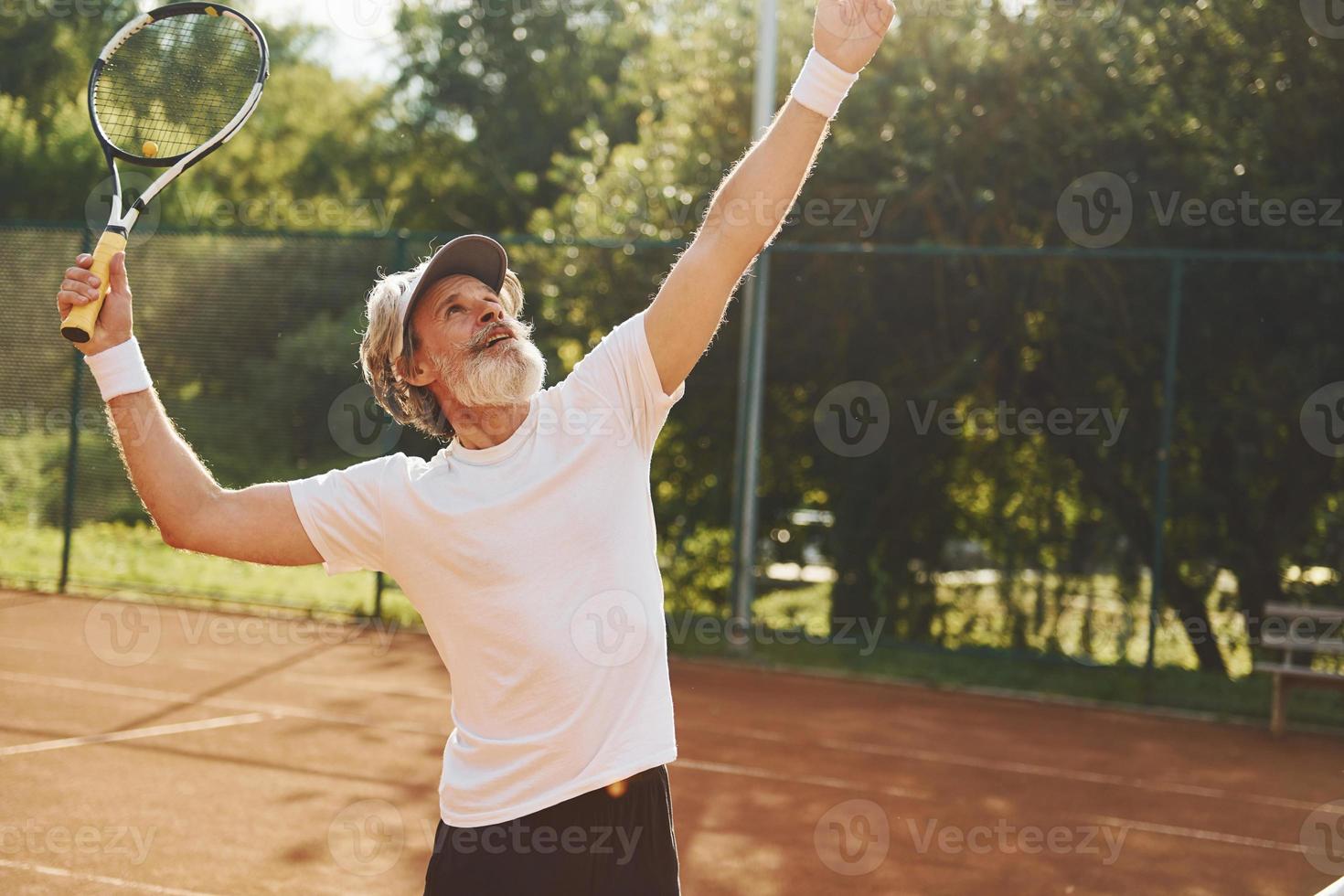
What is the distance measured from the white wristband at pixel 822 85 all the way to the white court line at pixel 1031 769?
4.96 m

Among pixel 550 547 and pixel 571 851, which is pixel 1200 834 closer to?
pixel 571 851

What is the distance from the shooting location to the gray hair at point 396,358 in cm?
238

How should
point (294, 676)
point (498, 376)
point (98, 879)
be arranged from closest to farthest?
point (498, 376) < point (98, 879) < point (294, 676)

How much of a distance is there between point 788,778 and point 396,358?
4.14 m

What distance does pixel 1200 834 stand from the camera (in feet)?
18.0

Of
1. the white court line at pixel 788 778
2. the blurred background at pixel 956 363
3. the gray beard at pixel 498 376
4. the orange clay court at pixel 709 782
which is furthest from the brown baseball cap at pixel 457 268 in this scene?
the blurred background at pixel 956 363

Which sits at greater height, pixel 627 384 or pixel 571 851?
pixel 627 384

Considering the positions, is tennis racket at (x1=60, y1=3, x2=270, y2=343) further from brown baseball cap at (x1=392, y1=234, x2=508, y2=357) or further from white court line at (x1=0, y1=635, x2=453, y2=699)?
white court line at (x1=0, y1=635, x2=453, y2=699)

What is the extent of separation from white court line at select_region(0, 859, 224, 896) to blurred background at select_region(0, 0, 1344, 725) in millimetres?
5122

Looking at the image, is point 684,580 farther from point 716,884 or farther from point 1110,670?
point 716,884

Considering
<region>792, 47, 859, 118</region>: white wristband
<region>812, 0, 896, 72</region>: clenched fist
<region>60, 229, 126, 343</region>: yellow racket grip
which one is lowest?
<region>60, 229, 126, 343</region>: yellow racket grip

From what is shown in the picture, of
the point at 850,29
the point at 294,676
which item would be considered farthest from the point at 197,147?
the point at 294,676

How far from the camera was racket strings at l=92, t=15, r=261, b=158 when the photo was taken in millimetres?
3158

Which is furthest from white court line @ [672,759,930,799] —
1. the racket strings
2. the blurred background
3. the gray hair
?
the gray hair
